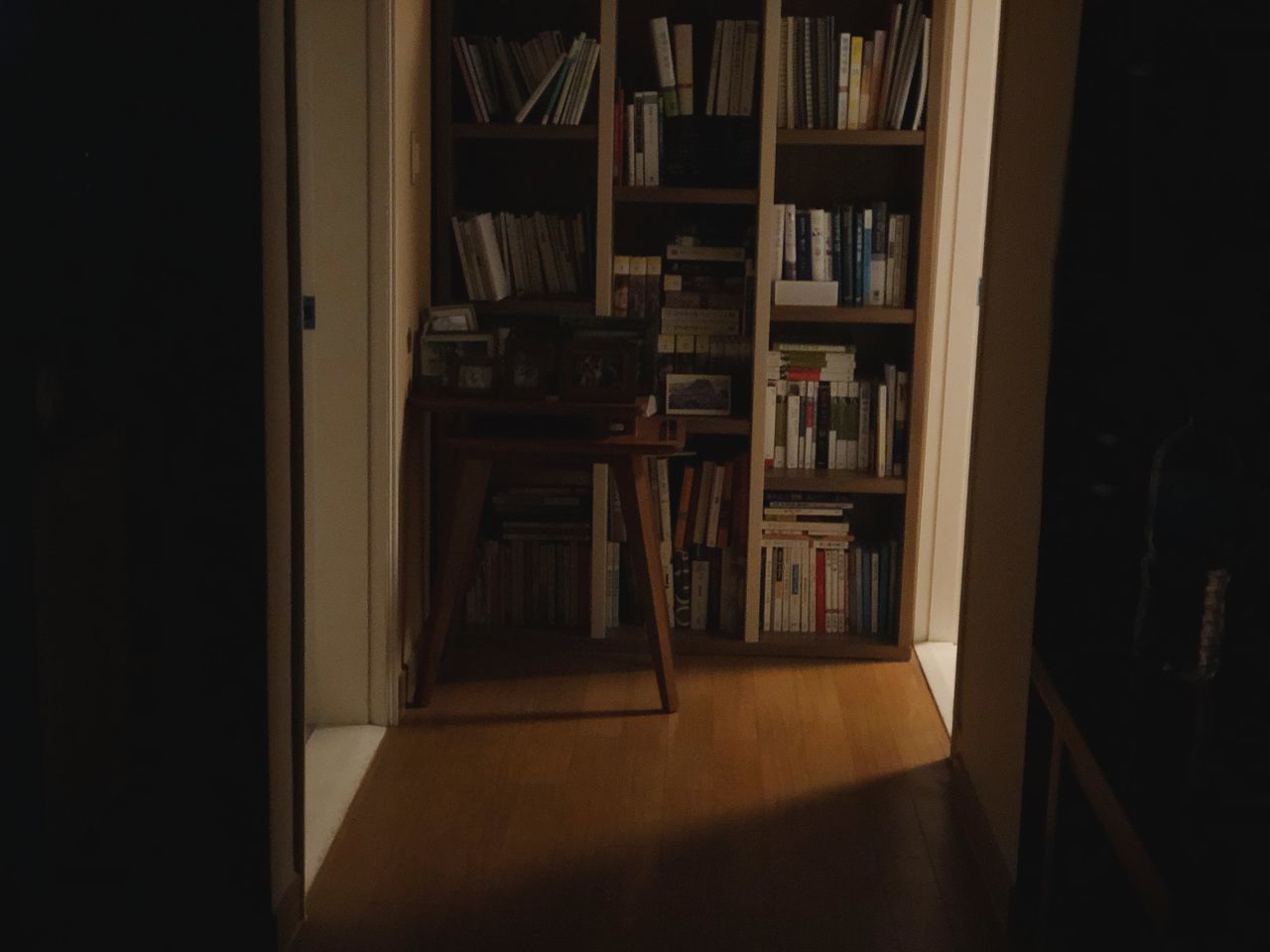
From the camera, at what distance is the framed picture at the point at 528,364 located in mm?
3623

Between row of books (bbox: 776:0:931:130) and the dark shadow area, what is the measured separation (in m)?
1.84

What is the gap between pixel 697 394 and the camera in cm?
407

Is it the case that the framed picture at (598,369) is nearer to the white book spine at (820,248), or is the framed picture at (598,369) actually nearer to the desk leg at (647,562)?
the desk leg at (647,562)

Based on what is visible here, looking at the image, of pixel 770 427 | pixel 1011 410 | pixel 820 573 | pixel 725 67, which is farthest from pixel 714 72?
pixel 1011 410

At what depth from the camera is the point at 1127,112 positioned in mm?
2254

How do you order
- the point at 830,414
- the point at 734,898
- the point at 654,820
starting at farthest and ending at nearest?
1. the point at 830,414
2. the point at 654,820
3. the point at 734,898

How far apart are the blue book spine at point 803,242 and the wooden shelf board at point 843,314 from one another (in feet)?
0.32

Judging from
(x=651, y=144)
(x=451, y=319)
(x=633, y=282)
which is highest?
(x=651, y=144)

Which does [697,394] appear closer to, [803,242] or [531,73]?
[803,242]

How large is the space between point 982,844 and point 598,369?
1416mm

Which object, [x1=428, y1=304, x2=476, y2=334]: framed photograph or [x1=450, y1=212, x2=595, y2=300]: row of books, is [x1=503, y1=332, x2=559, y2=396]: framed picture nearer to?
[x1=428, y1=304, x2=476, y2=334]: framed photograph

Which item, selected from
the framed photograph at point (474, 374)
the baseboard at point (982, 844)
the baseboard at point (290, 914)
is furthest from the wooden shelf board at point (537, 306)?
the baseboard at point (290, 914)

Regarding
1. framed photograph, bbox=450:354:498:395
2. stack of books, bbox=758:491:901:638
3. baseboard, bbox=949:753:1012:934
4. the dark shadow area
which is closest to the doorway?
stack of books, bbox=758:491:901:638

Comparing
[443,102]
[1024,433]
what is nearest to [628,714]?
[1024,433]
